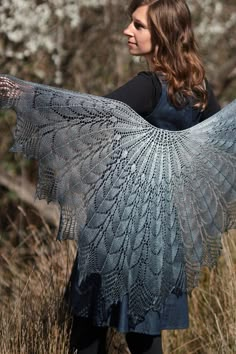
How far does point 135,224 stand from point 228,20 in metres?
4.68

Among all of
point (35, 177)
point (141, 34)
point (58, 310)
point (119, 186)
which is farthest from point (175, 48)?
point (35, 177)

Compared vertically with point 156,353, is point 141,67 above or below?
above

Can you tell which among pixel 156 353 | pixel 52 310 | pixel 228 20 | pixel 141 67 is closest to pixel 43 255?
pixel 52 310

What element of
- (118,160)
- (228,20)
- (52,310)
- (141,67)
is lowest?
(52,310)

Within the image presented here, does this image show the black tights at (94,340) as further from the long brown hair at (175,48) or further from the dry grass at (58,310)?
the long brown hair at (175,48)

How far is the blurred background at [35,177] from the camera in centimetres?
373

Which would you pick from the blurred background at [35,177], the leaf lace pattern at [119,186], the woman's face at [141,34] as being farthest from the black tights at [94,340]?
Answer: the woman's face at [141,34]

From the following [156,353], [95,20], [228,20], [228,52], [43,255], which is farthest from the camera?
[228,52]

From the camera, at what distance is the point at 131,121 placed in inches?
118

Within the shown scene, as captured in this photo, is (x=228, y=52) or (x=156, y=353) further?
(x=228, y=52)

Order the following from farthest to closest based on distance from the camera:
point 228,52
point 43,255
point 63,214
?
point 228,52, point 43,255, point 63,214

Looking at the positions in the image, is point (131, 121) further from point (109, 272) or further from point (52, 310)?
point (52, 310)

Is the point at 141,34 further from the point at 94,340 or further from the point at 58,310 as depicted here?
the point at 58,310

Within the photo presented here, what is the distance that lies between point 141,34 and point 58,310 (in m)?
1.24
